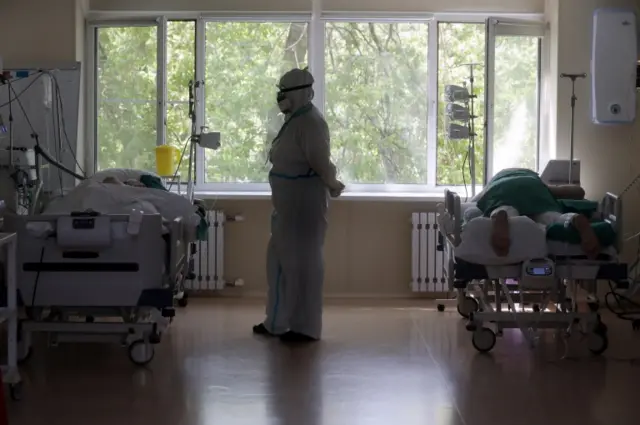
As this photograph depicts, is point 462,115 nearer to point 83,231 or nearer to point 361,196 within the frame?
point 361,196

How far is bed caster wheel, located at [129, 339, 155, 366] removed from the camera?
4.66m

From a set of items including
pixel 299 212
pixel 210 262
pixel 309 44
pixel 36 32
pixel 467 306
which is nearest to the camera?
pixel 299 212

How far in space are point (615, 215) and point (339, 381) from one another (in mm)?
1731

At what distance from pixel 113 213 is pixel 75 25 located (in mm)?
2362

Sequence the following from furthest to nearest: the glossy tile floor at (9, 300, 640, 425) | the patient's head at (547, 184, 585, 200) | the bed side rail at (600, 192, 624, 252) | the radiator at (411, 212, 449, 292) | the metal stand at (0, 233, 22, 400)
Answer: the radiator at (411, 212, 449, 292)
the patient's head at (547, 184, 585, 200)
the bed side rail at (600, 192, 624, 252)
the metal stand at (0, 233, 22, 400)
the glossy tile floor at (9, 300, 640, 425)

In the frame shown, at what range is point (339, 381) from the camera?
441 centimetres

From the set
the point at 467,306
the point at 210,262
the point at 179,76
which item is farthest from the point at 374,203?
the point at 179,76

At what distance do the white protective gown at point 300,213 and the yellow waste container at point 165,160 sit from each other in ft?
4.53

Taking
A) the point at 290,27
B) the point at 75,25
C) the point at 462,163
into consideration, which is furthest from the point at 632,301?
the point at 75,25

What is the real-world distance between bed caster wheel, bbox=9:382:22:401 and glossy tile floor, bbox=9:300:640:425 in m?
0.04

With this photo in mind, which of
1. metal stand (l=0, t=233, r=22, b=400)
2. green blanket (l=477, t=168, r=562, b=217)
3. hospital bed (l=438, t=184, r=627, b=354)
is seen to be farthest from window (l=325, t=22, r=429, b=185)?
metal stand (l=0, t=233, r=22, b=400)

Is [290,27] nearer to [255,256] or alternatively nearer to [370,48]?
[370,48]

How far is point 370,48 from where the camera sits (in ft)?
22.2

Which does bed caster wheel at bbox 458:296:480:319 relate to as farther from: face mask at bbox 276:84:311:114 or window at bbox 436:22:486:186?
face mask at bbox 276:84:311:114
